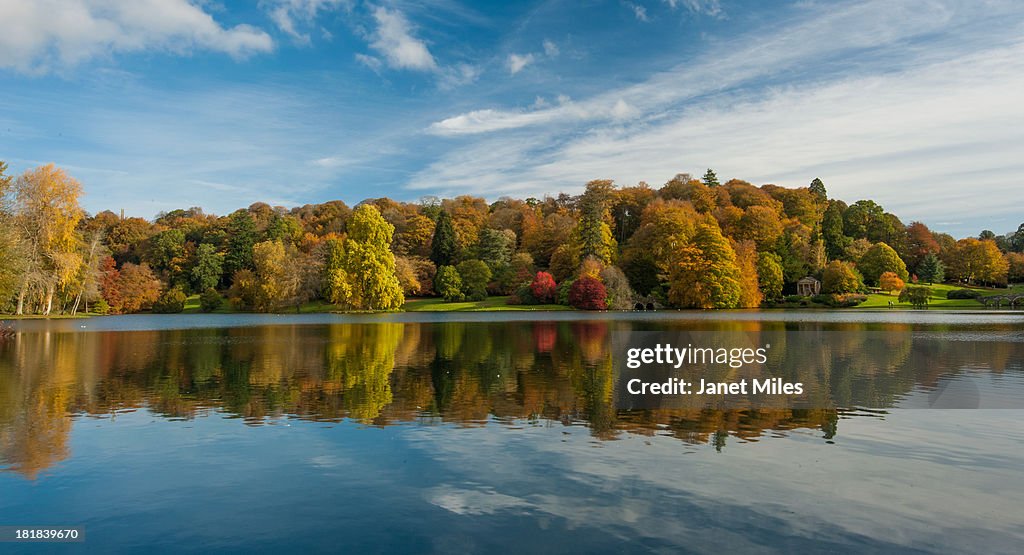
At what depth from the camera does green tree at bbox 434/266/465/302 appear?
8722cm

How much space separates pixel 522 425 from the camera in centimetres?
1275

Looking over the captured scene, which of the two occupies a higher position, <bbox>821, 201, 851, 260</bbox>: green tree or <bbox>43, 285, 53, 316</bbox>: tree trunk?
<bbox>821, 201, 851, 260</bbox>: green tree

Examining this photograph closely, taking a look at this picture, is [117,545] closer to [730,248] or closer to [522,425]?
[522,425]

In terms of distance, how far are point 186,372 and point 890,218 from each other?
380 feet

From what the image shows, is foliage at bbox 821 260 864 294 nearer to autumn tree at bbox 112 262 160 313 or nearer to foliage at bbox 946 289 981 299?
foliage at bbox 946 289 981 299

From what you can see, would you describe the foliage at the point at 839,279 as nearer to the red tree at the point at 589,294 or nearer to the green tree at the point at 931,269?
the green tree at the point at 931,269

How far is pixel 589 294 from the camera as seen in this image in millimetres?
76938

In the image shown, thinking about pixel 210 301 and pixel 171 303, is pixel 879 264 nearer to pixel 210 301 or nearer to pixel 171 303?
pixel 210 301

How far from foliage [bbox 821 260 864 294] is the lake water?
70888mm

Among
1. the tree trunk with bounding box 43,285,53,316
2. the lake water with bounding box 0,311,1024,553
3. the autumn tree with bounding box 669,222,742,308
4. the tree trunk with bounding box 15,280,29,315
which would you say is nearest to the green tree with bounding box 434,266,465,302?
the autumn tree with bounding box 669,222,742,308

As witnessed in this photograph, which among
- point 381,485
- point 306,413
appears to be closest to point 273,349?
point 306,413

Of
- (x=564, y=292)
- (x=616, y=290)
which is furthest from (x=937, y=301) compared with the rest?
(x=564, y=292)

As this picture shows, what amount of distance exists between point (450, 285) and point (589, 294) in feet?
68.7

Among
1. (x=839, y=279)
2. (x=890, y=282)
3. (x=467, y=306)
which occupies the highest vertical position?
(x=839, y=279)
